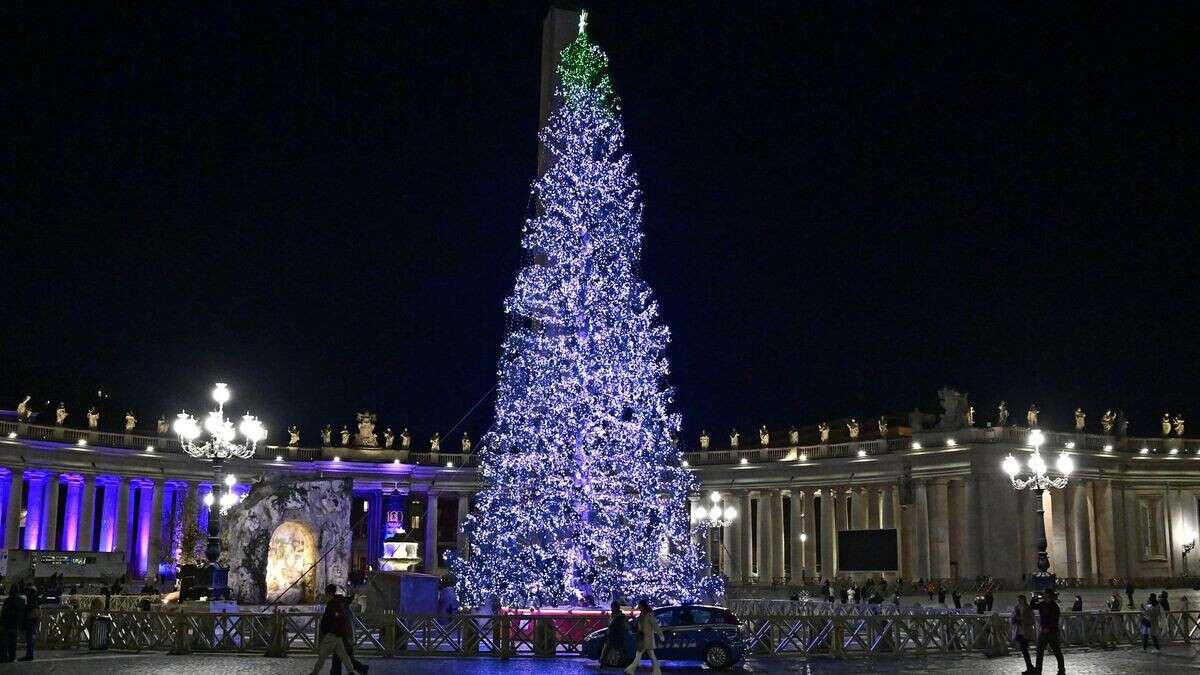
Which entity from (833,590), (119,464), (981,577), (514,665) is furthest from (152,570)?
(514,665)

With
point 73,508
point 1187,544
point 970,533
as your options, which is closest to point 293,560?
→ point 73,508

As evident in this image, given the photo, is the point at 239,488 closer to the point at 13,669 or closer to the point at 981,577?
the point at 981,577

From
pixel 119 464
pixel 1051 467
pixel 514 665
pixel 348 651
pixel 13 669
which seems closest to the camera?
pixel 348 651

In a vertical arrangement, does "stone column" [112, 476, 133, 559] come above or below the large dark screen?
above

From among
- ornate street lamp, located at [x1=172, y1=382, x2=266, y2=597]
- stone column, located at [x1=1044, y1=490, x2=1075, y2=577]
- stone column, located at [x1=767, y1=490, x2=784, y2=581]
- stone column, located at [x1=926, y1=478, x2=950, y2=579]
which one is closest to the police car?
ornate street lamp, located at [x1=172, y1=382, x2=266, y2=597]

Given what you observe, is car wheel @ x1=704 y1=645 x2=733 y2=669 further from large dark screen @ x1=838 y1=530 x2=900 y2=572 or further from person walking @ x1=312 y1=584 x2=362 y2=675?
large dark screen @ x1=838 y1=530 x2=900 y2=572

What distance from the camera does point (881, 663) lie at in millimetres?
25766

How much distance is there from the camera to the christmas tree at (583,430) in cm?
2981

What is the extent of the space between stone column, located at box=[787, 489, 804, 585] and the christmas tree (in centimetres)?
5059

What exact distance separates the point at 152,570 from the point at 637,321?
2132 inches

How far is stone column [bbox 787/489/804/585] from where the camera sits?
80.3 meters

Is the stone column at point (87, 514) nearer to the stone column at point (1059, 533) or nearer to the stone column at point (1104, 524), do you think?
the stone column at point (1059, 533)

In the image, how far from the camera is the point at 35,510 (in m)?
77.1

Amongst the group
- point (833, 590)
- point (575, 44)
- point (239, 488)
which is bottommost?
point (833, 590)
